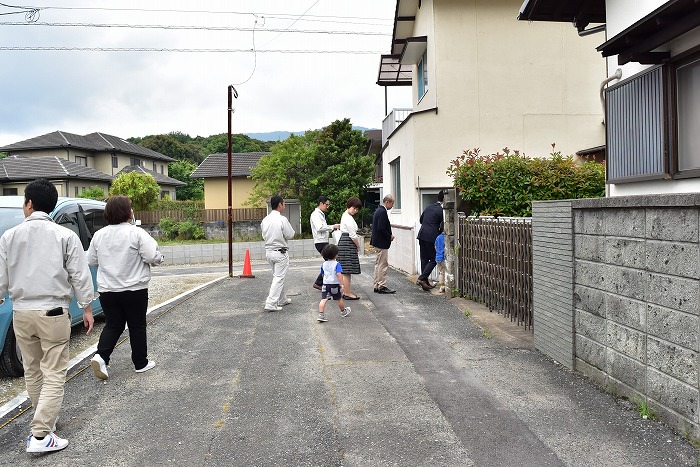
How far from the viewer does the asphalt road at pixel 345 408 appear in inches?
148

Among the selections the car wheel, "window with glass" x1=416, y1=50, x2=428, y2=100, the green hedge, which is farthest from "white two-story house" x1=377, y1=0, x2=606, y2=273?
the car wheel

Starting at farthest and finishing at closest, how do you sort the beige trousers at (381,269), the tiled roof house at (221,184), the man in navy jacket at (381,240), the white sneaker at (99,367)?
the tiled roof house at (221,184), the beige trousers at (381,269), the man in navy jacket at (381,240), the white sneaker at (99,367)

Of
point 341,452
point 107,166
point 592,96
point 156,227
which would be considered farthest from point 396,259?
point 107,166

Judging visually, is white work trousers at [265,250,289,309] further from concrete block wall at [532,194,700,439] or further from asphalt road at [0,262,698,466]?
concrete block wall at [532,194,700,439]

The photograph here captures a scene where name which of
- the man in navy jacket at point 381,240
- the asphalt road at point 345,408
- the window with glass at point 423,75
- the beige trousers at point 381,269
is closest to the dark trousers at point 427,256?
the man in navy jacket at point 381,240

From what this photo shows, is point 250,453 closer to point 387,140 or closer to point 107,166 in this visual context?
point 387,140

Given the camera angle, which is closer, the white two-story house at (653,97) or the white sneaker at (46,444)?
the white sneaker at (46,444)

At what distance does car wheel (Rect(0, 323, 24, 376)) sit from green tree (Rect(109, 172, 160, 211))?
1051 inches

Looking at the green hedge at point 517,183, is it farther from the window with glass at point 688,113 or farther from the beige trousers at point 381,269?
the window with glass at point 688,113

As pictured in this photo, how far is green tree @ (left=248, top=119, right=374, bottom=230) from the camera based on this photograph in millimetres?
26625

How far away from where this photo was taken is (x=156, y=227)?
101 feet

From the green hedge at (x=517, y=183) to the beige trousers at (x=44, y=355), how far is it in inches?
297

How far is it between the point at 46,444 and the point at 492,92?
12.9m

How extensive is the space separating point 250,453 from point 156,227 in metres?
28.9
